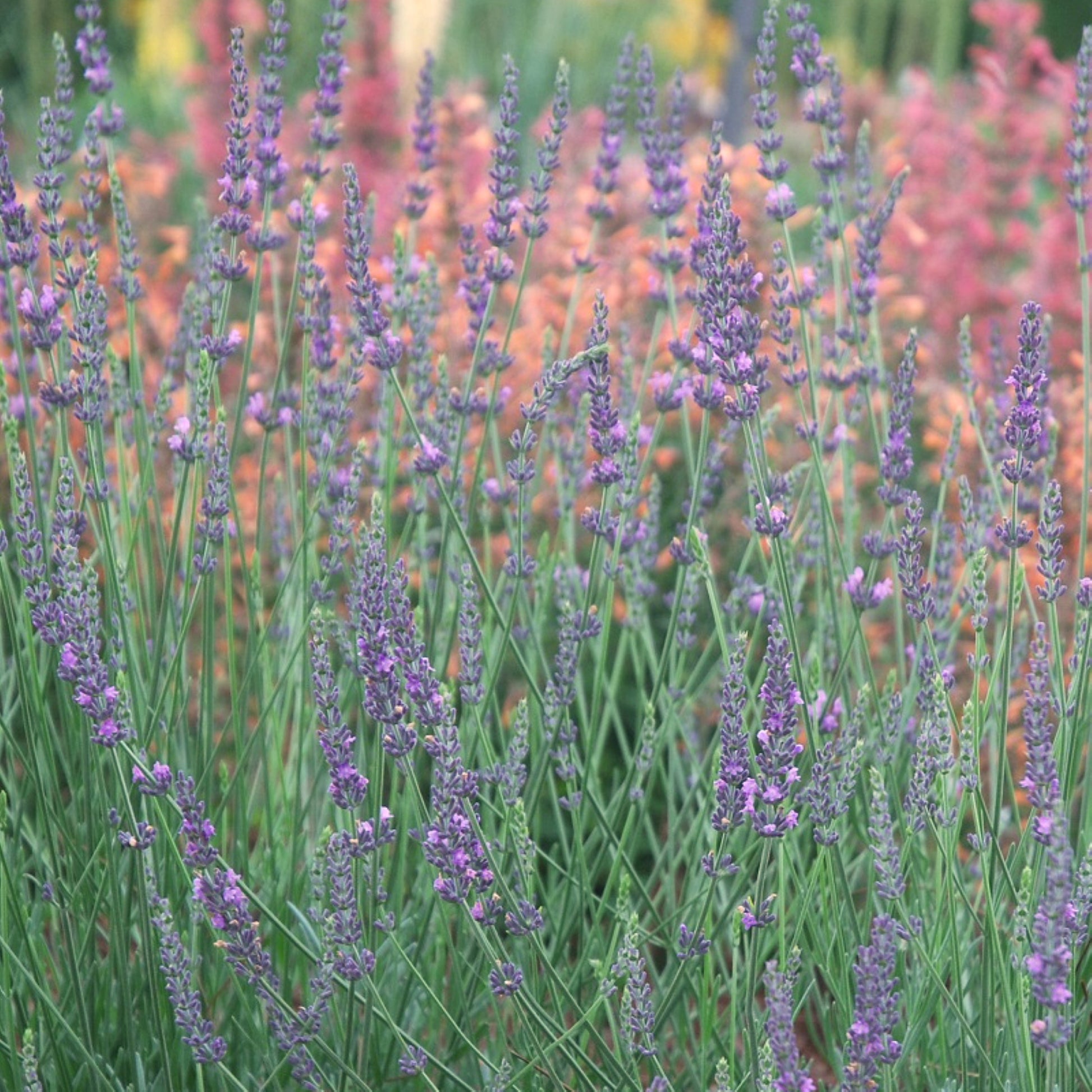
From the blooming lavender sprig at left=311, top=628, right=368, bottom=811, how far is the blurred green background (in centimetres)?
638

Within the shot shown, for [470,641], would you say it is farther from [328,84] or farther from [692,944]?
[328,84]

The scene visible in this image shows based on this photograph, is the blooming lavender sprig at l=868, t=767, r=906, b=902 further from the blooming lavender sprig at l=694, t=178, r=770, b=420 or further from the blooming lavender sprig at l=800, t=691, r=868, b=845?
the blooming lavender sprig at l=694, t=178, r=770, b=420

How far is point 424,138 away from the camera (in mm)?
3031

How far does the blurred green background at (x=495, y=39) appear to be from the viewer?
10.2 meters

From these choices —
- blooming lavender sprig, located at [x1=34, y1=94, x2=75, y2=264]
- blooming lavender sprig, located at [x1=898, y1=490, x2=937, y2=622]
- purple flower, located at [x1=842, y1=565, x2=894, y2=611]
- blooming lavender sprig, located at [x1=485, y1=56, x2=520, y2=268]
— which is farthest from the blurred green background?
blooming lavender sprig, located at [x1=898, y1=490, x2=937, y2=622]

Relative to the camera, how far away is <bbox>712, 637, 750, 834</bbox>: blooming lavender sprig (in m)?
1.66

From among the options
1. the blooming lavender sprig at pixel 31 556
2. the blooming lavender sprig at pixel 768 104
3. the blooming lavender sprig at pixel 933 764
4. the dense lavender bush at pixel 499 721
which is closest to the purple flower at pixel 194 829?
the dense lavender bush at pixel 499 721

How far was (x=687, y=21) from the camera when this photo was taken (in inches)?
543

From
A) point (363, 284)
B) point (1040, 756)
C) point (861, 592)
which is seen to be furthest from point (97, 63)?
point (1040, 756)

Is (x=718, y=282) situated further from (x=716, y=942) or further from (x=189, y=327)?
(x=189, y=327)

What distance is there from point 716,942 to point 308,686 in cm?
87

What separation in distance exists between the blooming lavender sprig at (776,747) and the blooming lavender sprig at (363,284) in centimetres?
68

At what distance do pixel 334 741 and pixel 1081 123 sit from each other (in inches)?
70.5

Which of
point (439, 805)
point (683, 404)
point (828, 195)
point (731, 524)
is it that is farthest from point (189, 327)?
point (731, 524)
